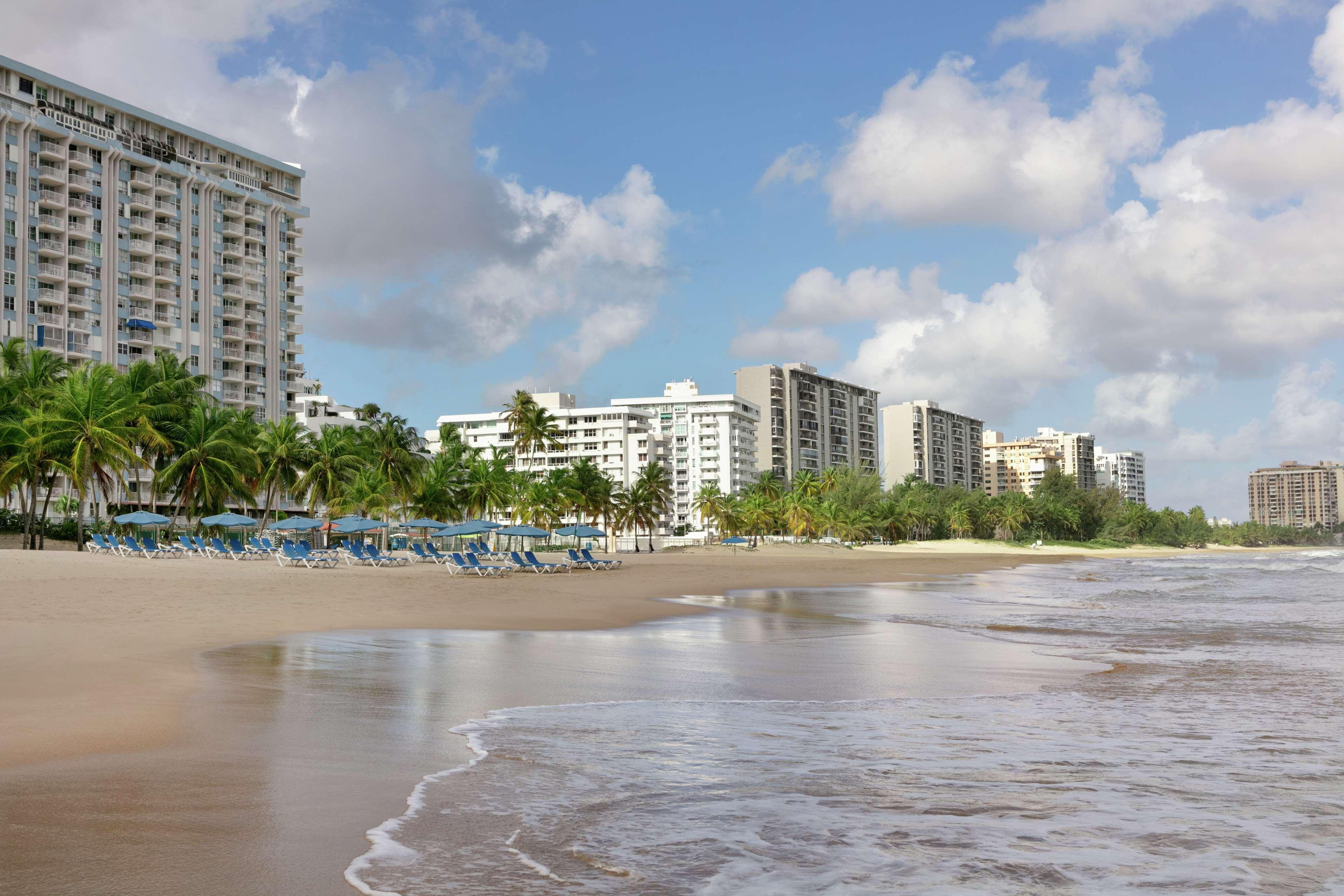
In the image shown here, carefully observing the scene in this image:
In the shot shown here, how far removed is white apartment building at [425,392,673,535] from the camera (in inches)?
5787

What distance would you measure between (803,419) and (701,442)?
2668cm

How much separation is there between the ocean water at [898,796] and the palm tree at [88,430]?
4283 centimetres

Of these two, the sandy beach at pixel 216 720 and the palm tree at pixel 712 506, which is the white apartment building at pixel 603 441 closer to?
the palm tree at pixel 712 506

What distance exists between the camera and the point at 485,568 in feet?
125

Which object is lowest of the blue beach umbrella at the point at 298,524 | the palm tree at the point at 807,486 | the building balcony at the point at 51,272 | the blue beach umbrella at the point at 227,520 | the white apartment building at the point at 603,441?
the blue beach umbrella at the point at 298,524

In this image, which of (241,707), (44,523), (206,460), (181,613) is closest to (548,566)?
(206,460)

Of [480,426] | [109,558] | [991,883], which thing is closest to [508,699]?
[991,883]

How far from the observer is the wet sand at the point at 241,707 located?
4.42 meters

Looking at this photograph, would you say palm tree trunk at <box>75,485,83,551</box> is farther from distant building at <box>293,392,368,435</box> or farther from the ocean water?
distant building at <box>293,392,368,435</box>

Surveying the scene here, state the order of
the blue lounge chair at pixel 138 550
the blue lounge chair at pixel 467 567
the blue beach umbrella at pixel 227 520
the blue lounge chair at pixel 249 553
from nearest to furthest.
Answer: the blue lounge chair at pixel 467 567, the blue lounge chair at pixel 138 550, the blue lounge chair at pixel 249 553, the blue beach umbrella at pixel 227 520

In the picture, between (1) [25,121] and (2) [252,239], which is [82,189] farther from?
(2) [252,239]

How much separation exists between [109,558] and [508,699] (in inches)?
1286

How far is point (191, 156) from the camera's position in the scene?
92312 millimetres


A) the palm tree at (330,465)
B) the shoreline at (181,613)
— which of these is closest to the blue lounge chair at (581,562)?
the shoreline at (181,613)
